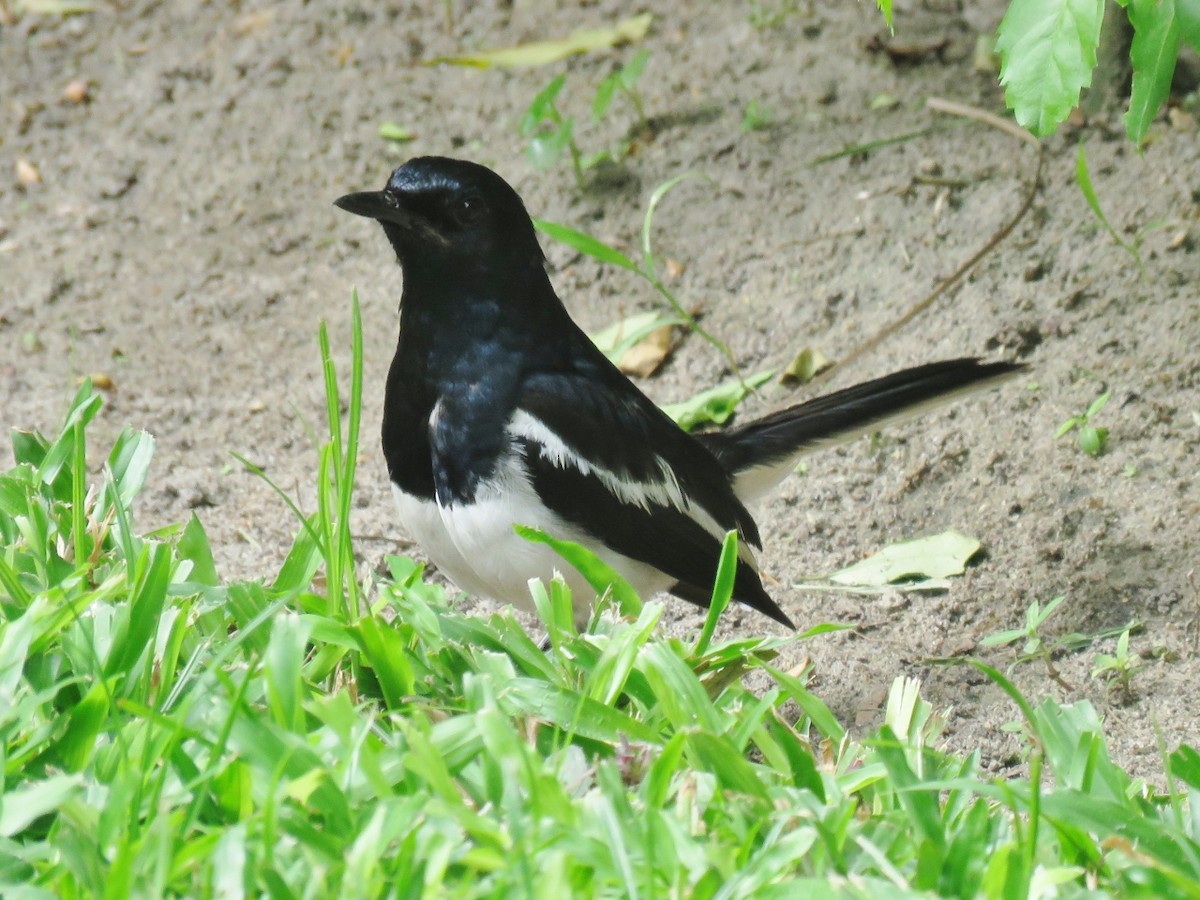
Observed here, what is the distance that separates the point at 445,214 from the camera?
364 cm

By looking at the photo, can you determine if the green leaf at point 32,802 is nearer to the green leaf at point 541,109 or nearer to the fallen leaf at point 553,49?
the green leaf at point 541,109

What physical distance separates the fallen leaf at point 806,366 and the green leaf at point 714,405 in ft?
0.26

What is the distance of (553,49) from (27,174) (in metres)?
2.38

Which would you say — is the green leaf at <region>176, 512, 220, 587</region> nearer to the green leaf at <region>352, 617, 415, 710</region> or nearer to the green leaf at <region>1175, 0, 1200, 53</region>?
the green leaf at <region>352, 617, 415, 710</region>

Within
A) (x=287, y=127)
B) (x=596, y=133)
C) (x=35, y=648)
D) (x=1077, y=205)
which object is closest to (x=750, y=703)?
(x=35, y=648)

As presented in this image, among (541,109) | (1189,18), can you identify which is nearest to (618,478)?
(1189,18)

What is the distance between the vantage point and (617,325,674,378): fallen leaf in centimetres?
519

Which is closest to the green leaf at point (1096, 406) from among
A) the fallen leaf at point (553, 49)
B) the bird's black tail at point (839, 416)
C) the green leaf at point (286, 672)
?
the bird's black tail at point (839, 416)

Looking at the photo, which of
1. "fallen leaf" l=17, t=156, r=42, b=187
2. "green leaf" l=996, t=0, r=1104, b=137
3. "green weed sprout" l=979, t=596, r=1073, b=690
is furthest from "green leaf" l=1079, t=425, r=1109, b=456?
"fallen leaf" l=17, t=156, r=42, b=187

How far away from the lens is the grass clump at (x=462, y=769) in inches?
81.9

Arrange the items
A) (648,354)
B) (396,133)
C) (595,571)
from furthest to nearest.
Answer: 1. (396,133)
2. (648,354)
3. (595,571)

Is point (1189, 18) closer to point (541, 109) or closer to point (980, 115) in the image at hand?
point (980, 115)

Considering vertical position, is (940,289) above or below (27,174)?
below

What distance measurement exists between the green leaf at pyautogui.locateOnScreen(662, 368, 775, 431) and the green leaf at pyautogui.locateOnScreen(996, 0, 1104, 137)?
2238 mm
